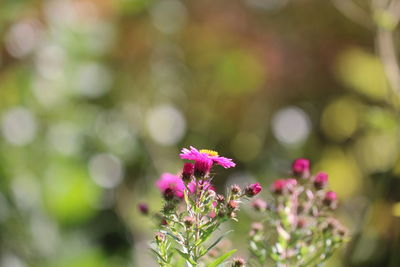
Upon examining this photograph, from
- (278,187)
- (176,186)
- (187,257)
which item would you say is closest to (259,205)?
(278,187)

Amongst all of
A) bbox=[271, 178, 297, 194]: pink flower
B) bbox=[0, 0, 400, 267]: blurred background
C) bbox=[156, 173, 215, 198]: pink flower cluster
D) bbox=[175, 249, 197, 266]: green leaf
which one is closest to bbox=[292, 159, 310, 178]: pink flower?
bbox=[271, 178, 297, 194]: pink flower

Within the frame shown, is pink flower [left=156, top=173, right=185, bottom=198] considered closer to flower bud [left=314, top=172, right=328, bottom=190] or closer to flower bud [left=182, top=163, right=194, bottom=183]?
flower bud [left=182, top=163, right=194, bottom=183]

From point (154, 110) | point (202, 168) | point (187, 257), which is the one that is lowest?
point (187, 257)

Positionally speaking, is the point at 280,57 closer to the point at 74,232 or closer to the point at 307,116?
the point at 307,116

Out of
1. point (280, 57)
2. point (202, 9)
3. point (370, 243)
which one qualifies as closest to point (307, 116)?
point (280, 57)

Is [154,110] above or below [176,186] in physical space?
above

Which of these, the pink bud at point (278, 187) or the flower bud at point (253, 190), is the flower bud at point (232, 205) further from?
the pink bud at point (278, 187)

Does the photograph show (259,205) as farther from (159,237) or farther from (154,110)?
(154,110)
